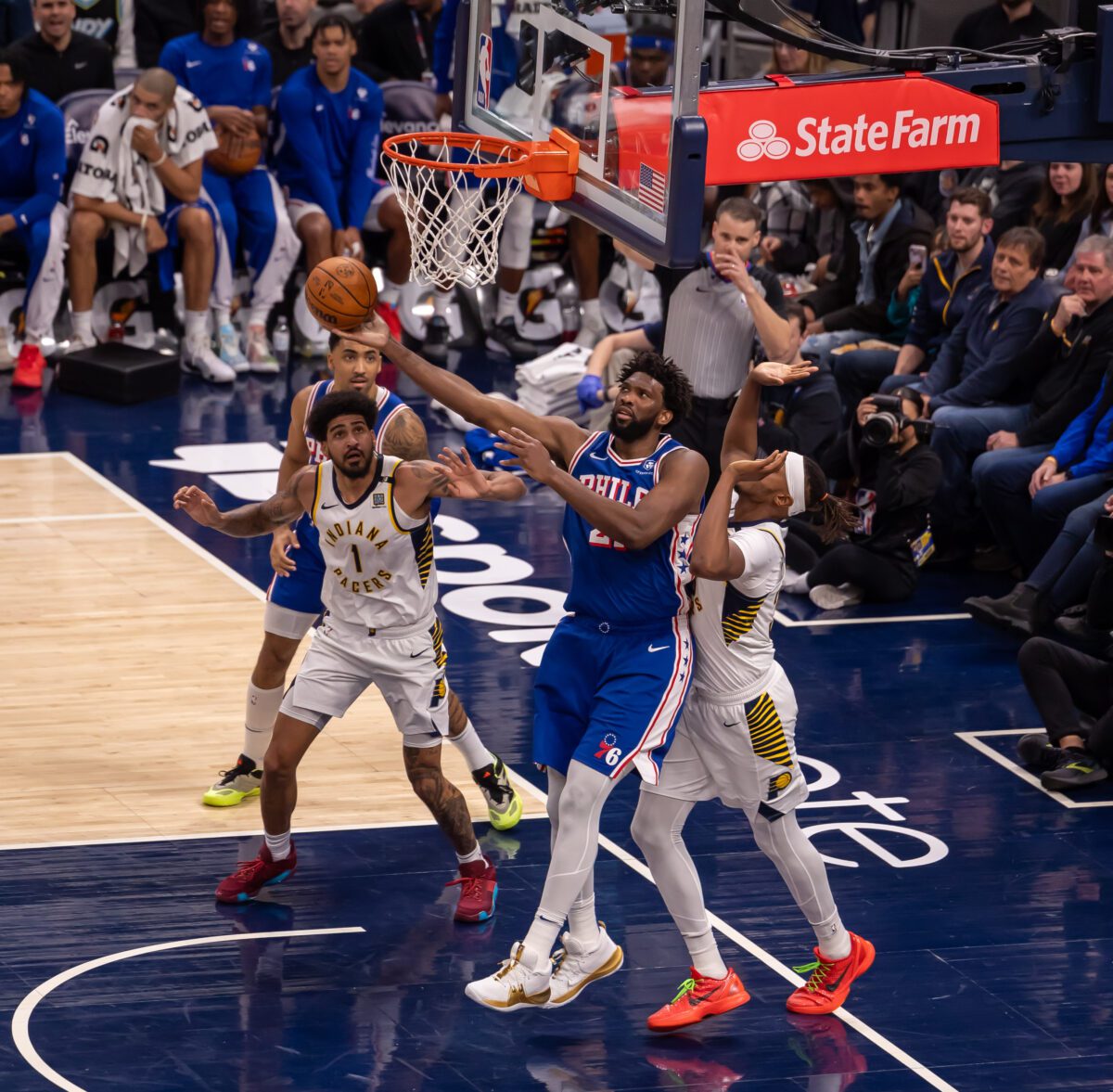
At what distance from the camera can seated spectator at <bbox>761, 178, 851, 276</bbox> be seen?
14.5 metres

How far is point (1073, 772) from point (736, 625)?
8.95ft

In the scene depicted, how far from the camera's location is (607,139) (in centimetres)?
718

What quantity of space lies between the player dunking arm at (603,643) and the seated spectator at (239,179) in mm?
8866

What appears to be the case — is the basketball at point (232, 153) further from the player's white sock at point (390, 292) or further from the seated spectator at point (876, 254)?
the seated spectator at point (876, 254)

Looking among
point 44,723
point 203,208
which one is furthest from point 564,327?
point 44,723

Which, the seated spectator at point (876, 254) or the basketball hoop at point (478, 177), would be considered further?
the seated spectator at point (876, 254)

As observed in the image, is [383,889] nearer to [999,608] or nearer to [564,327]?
[999,608]

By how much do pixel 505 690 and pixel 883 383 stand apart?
382 cm

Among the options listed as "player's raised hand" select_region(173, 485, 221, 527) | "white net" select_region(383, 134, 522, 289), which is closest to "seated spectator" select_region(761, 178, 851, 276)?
"white net" select_region(383, 134, 522, 289)

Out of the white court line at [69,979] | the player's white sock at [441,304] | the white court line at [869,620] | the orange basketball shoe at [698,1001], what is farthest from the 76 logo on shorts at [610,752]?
the player's white sock at [441,304]

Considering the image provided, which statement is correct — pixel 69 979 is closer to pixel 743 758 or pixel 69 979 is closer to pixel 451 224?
pixel 743 758

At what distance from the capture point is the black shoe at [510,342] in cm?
1596

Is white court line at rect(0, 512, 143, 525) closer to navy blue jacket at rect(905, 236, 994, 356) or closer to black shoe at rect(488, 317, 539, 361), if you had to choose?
black shoe at rect(488, 317, 539, 361)

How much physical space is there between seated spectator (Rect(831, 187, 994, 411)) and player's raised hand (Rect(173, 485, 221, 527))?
20.1 ft
